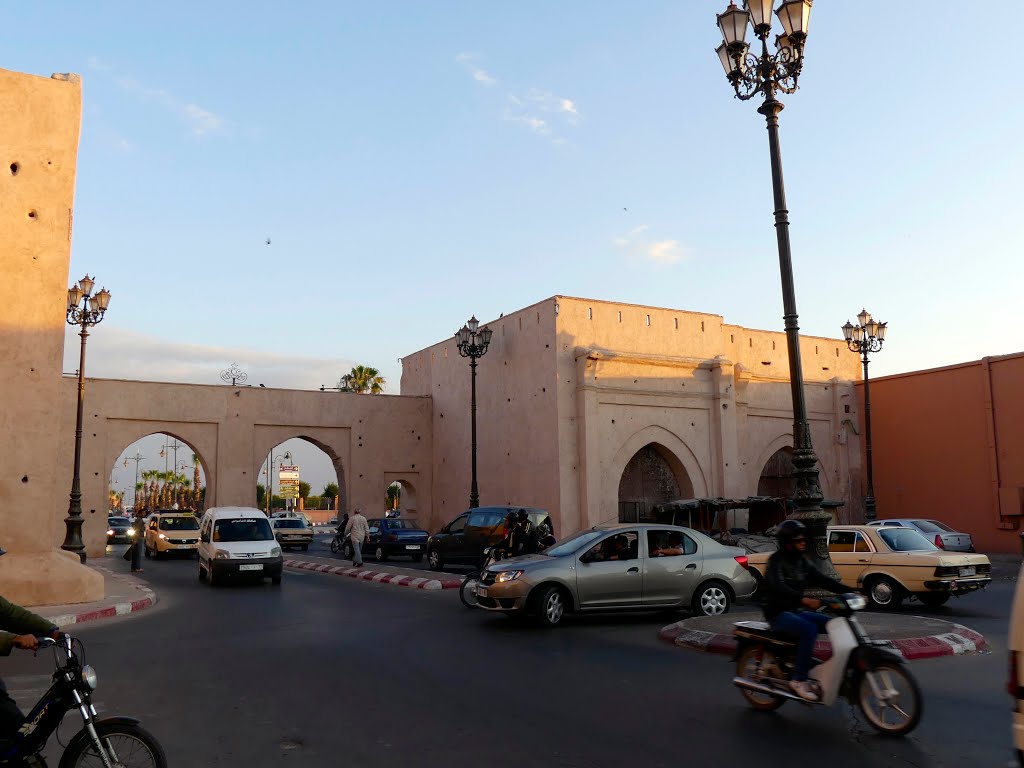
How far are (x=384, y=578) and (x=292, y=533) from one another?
1705 cm

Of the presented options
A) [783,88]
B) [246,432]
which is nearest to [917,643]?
[783,88]

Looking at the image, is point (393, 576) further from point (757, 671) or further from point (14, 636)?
point (14, 636)

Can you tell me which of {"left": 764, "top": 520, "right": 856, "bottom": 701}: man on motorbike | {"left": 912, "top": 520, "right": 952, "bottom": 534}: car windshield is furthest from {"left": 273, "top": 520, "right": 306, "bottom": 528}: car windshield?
{"left": 764, "top": 520, "right": 856, "bottom": 701}: man on motorbike

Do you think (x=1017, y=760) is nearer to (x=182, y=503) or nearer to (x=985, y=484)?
(x=985, y=484)

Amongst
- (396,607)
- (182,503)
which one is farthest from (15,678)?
(182,503)

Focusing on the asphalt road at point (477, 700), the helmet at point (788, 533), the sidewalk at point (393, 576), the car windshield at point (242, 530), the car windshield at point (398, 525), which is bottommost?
the sidewalk at point (393, 576)

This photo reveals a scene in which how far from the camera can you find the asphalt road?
5.68 metres

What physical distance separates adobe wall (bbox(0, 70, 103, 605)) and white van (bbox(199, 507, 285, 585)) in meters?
4.00

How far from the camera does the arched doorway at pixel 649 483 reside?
1252 inches

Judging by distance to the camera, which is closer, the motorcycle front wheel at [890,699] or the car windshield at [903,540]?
the motorcycle front wheel at [890,699]

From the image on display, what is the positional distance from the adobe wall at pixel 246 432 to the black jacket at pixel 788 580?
2686 cm

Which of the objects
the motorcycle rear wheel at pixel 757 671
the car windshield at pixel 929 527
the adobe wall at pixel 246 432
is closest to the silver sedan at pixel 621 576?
the motorcycle rear wheel at pixel 757 671

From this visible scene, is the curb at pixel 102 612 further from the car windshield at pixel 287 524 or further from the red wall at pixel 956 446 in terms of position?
the red wall at pixel 956 446

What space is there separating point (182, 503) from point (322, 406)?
6208 cm
